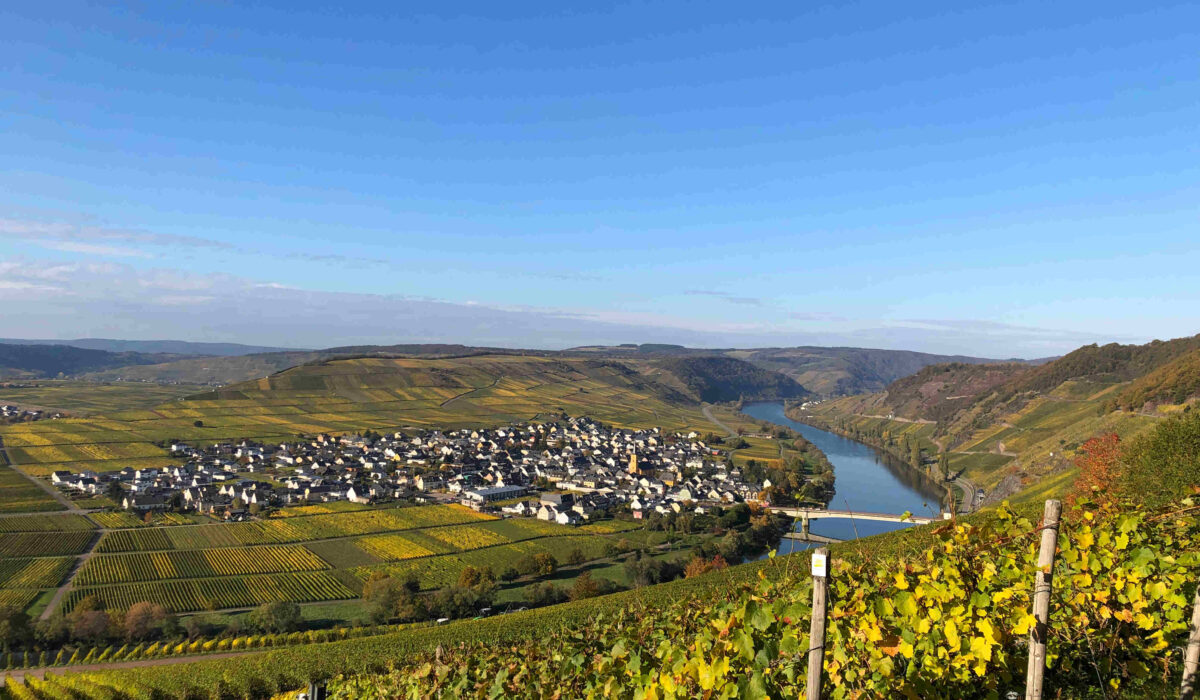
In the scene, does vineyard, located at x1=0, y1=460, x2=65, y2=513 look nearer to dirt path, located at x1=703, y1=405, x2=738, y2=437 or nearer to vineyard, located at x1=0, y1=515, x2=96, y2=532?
vineyard, located at x1=0, y1=515, x2=96, y2=532

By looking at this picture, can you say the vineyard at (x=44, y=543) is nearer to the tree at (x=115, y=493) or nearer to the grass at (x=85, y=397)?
the tree at (x=115, y=493)

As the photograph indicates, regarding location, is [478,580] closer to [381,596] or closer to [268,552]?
[381,596]

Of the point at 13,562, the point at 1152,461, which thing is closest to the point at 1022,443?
the point at 1152,461

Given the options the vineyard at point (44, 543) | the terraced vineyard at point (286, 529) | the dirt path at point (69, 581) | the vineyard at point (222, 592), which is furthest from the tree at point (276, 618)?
the vineyard at point (44, 543)

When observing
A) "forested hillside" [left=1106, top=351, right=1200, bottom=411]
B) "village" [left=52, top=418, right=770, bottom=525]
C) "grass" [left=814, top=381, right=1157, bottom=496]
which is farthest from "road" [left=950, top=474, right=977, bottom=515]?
"village" [left=52, top=418, right=770, bottom=525]

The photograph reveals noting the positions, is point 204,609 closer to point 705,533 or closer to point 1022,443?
point 705,533

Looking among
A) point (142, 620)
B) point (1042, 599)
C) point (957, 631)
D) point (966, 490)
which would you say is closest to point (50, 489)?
point (142, 620)
